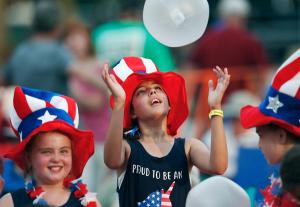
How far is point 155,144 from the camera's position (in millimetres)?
7727

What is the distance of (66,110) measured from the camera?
780cm

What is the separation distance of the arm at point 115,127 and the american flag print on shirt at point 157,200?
0.27 meters

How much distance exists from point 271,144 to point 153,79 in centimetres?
81

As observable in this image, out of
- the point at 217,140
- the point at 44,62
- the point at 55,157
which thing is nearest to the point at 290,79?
the point at 217,140

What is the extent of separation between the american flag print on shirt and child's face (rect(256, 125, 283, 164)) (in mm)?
638

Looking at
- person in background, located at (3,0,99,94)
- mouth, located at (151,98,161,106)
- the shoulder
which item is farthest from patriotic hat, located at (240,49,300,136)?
person in background, located at (3,0,99,94)

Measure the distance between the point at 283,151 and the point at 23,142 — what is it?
1.53 m

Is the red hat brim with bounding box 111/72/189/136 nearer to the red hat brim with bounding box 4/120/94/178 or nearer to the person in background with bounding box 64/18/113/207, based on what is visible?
the red hat brim with bounding box 4/120/94/178

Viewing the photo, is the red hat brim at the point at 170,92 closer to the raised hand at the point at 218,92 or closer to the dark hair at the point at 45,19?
the raised hand at the point at 218,92

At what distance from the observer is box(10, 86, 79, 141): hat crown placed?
302 inches

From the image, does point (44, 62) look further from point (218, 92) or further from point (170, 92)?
point (218, 92)

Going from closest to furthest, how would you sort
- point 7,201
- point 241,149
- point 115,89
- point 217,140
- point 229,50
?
point 115,89 → point 217,140 → point 7,201 → point 241,149 → point 229,50

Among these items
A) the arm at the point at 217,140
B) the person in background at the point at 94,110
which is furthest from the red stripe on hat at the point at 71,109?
the person in background at the point at 94,110

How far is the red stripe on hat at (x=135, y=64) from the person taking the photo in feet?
25.7
